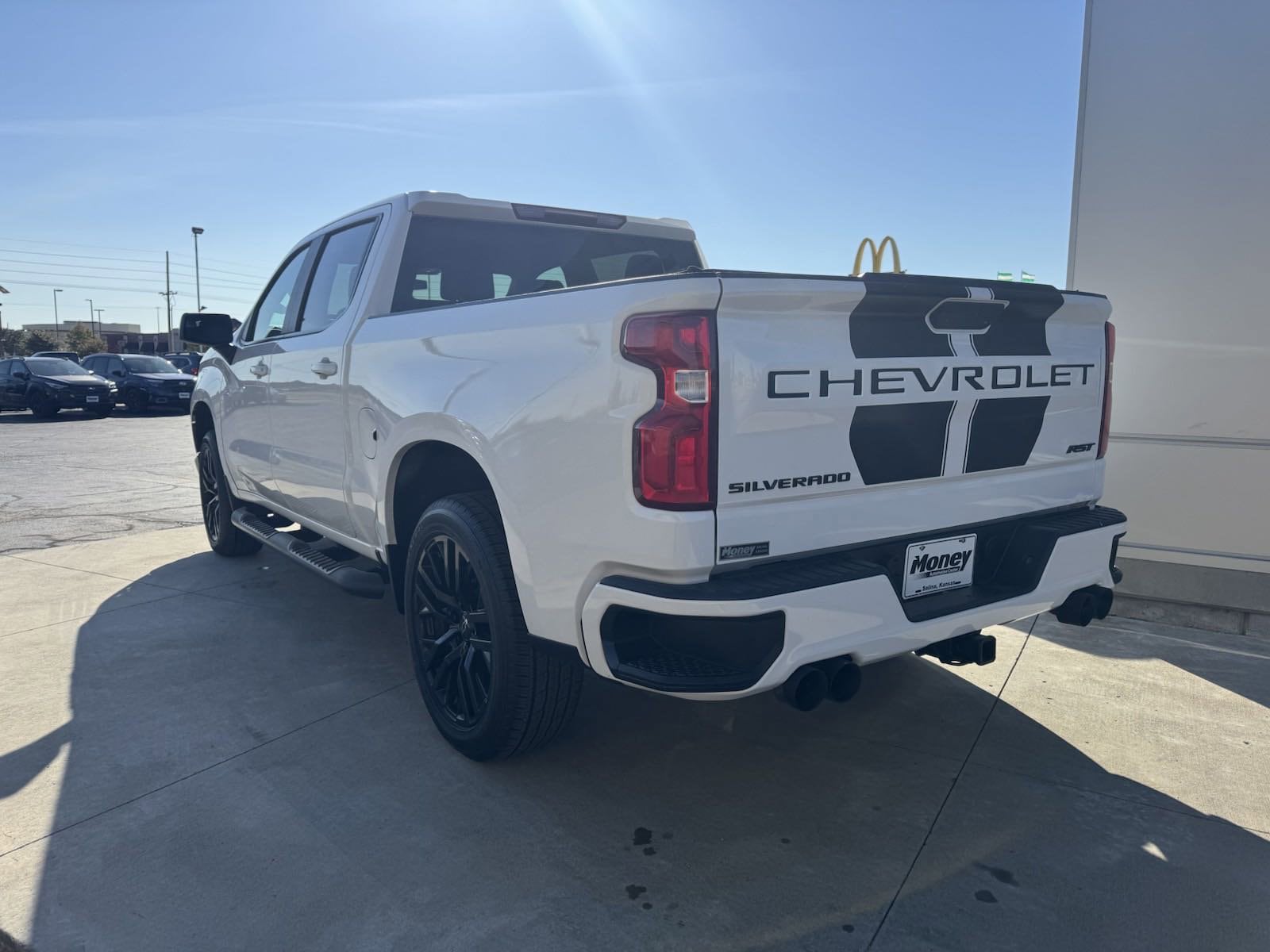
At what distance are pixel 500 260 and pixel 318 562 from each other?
64.4 inches

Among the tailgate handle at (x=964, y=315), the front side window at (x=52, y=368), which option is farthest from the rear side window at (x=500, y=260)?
the front side window at (x=52, y=368)

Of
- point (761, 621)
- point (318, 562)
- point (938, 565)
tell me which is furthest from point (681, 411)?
point (318, 562)

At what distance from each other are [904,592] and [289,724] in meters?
2.41

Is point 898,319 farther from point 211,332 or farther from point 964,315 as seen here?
point 211,332

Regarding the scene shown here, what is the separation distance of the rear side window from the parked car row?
2244 cm

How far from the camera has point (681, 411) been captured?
7.63 ft

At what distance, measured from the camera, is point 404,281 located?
398cm

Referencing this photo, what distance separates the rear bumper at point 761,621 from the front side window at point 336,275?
235cm

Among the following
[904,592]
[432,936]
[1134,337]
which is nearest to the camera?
[432,936]

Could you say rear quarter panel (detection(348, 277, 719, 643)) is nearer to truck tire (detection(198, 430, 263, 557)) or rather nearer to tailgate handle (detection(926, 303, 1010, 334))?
tailgate handle (detection(926, 303, 1010, 334))

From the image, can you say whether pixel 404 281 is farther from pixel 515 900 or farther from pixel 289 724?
pixel 515 900

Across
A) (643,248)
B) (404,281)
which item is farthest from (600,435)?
(643,248)

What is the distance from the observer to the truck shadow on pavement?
7.84 feet

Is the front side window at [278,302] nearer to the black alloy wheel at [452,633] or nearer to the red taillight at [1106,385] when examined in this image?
the black alloy wheel at [452,633]
